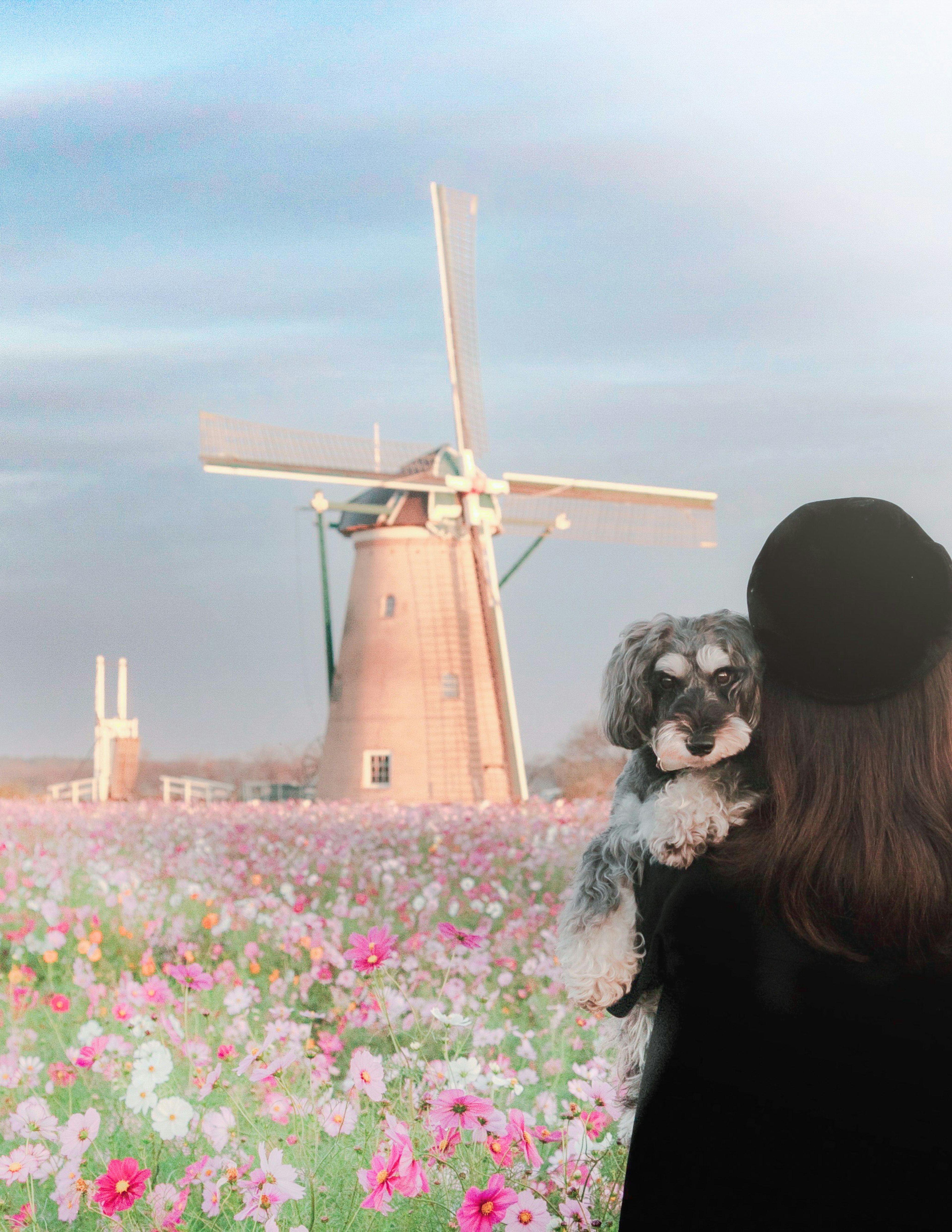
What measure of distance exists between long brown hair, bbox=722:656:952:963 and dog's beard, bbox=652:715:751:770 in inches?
2.2

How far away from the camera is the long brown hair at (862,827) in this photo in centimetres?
154

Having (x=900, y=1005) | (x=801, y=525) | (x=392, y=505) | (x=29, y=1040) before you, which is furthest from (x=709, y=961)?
(x=392, y=505)

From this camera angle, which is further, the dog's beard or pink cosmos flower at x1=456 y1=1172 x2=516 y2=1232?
pink cosmos flower at x1=456 y1=1172 x2=516 y2=1232

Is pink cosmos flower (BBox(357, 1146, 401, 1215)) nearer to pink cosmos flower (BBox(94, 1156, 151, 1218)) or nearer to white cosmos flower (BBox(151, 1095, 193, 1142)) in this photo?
pink cosmos flower (BBox(94, 1156, 151, 1218))

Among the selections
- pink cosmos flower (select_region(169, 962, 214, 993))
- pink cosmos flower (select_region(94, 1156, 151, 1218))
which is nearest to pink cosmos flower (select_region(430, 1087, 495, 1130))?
pink cosmos flower (select_region(94, 1156, 151, 1218))

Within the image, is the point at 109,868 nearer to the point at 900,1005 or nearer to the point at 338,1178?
the point at 338,1178

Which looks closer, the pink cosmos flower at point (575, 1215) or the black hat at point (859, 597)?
the black hat at point (859, 597)

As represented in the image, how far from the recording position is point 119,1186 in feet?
7.29

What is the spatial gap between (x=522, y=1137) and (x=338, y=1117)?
2.12 feet

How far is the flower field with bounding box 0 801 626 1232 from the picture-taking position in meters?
2.47

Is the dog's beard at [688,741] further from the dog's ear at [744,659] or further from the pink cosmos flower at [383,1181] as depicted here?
the pink cosmos flower at [383,1181]

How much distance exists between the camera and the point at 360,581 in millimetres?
16844

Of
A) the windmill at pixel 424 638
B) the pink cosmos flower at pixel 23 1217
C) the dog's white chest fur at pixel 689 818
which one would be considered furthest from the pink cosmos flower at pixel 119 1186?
the windmill at pixel 424 638

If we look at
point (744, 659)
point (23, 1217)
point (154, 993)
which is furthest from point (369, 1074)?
point (154, 993)
